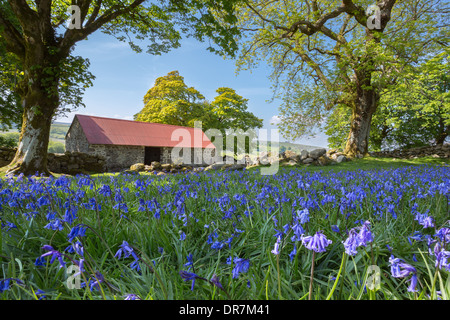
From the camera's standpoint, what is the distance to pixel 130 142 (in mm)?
25203

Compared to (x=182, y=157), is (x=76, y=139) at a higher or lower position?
higher

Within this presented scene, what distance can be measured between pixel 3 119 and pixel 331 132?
112 feet

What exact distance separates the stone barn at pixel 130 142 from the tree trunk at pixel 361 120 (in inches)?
704

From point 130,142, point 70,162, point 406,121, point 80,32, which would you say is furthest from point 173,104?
point 406,121

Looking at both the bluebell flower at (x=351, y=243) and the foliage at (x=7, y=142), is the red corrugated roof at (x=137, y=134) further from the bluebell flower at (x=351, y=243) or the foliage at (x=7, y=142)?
the bluebell flower at (x=351, y=243)

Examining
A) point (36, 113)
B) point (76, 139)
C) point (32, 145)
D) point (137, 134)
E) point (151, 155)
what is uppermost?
point (137, 134)

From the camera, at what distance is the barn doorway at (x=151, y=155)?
27.4 m

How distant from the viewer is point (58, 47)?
39.8 feet

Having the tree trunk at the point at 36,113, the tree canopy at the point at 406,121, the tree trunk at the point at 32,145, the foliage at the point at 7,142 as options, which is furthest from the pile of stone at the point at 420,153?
the foliage at the point at 7,142

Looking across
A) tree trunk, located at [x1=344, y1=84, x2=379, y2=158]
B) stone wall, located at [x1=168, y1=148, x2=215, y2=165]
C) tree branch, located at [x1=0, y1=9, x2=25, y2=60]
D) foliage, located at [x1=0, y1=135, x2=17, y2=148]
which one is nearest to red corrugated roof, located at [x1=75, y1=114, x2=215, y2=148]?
stone wall, located at [x1=168, y1=148, x2=215, y2=165]

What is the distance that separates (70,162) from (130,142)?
6223 mm

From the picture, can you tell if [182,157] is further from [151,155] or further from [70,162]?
[70,162]

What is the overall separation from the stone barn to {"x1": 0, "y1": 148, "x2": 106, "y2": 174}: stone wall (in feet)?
4.57
